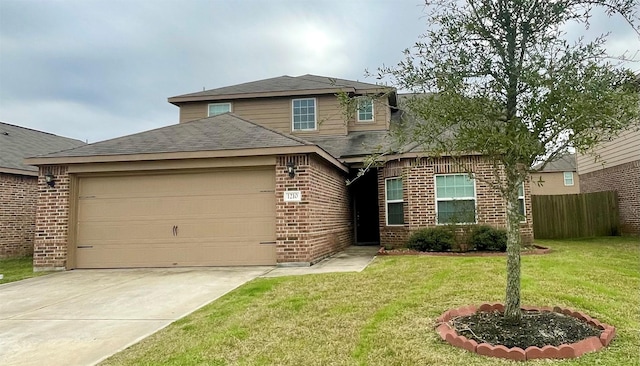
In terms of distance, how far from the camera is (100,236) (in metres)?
9.98

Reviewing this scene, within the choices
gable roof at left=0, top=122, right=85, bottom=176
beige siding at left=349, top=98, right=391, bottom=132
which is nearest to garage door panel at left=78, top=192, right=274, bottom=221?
gable roof at left=0, top=122, right=85, bottom=176

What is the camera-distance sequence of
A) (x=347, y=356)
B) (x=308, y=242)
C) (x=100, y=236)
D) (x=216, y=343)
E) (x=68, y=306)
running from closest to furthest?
(x=347, y=356), (x=216, y=343), (x=68, y=306), (x=308, y=242), (x=100, y=236)

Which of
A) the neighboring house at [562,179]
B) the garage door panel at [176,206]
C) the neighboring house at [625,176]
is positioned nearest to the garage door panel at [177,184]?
the garage door panel at [176,206]

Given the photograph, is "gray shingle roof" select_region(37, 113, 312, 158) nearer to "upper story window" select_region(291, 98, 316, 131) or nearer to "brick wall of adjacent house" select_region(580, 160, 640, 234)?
"upper story window" select_region(291, 98, 316, 131)

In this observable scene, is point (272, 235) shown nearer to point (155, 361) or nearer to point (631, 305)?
point (155, 361)

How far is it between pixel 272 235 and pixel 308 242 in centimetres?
85

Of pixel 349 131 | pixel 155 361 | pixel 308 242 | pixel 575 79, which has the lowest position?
pixel 155 361

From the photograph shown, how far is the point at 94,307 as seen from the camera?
20.4 ft

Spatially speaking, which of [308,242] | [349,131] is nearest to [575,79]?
[308,242]

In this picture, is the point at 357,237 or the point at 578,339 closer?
the point at 578,339

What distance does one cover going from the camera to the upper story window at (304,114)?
1484 cm

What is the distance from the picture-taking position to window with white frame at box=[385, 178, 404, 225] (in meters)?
11.8

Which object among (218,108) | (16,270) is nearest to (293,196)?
(16,270)

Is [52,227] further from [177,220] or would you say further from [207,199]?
[207,199]
